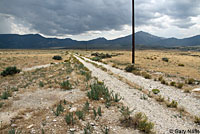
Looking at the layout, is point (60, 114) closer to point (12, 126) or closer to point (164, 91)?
point (12, 126)

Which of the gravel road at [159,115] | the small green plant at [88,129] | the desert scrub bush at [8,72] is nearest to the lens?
the small green plant at [88,129]

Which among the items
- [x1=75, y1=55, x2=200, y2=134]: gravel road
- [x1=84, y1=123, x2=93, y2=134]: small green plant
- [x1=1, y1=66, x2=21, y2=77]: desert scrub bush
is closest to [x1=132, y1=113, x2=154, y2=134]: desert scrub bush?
[x1=75, y1=55, x2=200, y2=134]: gravel road

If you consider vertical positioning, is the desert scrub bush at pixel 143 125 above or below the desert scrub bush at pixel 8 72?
below

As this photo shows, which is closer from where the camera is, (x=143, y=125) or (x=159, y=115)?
(x=143, y=125)

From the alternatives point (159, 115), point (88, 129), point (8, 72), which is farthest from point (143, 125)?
point (8, 72)

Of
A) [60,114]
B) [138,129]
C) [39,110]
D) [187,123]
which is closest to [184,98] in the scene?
[187,123]

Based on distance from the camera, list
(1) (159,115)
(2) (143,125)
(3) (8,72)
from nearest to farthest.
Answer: (2) (143,125)
(1) (159,115)
(3) (8,72)

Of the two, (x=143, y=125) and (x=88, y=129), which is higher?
(x=143, y=125)

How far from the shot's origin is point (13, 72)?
54.3 ft

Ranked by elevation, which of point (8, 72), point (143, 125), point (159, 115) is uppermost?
point (8, 72)

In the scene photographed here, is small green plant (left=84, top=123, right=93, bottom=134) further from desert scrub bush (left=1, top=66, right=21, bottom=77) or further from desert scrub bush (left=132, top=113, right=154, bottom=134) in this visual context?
desert scrub bush (left=1, top=66, right=21, bottom=77)

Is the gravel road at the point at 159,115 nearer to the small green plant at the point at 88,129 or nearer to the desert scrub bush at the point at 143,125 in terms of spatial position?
the desert scrub bush at the point at 143,125

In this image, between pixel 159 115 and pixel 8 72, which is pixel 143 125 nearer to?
pixel 159 115

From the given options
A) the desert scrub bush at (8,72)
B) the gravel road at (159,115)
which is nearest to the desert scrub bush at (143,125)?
the gravel road at (159,115)
